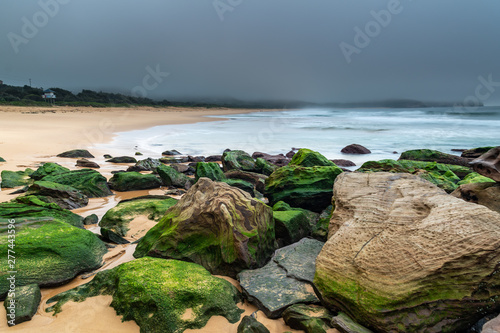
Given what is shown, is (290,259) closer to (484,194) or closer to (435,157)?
A: (484,194)

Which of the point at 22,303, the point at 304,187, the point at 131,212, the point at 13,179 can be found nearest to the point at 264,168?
the point at 304,187

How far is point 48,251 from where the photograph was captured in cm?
281

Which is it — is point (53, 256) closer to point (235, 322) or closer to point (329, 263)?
point (235, 322)

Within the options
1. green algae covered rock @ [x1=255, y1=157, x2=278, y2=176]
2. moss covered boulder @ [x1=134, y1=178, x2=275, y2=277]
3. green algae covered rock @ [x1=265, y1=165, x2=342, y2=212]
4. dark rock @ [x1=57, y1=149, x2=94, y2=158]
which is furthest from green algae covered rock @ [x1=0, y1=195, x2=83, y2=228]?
dark rock @ [x1=57, y1=149, x2=94, y2=158]

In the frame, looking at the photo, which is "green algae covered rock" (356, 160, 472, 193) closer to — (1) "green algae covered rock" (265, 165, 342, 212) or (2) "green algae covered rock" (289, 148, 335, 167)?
(2) "green algae covered rock" (289, 148, 335, 167)

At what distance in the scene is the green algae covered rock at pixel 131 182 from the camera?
5.71 m

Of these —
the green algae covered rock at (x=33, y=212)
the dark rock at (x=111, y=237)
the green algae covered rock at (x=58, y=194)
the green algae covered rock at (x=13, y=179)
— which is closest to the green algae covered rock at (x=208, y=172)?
the green algae covered rock at (x=58, y=194)

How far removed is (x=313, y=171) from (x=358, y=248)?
116 inches

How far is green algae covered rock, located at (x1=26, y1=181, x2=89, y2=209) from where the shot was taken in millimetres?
4520

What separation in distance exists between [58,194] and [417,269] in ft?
15.4

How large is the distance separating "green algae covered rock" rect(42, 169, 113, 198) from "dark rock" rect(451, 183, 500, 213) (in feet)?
17.2

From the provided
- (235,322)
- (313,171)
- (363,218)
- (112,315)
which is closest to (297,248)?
(363,218)

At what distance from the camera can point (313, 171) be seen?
525 cm

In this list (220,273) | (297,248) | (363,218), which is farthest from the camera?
(297,248)
